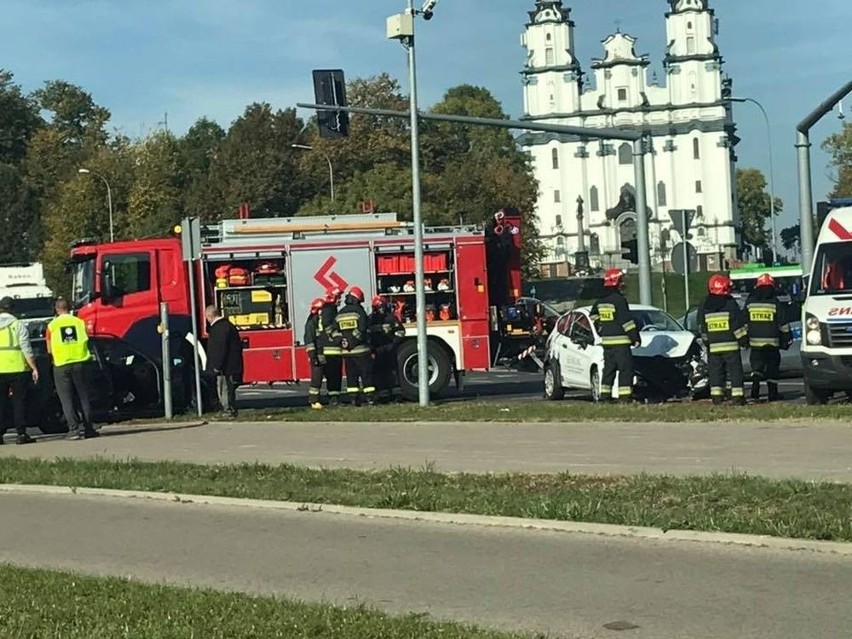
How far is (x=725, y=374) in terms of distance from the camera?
1941 cm

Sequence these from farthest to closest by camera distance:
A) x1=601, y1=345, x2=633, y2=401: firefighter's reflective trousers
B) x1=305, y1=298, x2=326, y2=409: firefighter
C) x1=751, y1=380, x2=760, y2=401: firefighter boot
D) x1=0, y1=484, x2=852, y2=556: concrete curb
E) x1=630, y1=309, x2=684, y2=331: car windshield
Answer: x1=305, y1=298, x2=326, y2=409: firefighter
x1=630, y1=309, x2=684, y2=331: car windshield
x1=751, y1=380, x2=760, y2=401: firefighter boot
x1=601, y1=345, x2=633, y2=401: firefighter's reflective trousers
x1=0, y1=484, x2=852, y2=556: concrete curb

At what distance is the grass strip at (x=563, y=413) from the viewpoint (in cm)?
1673

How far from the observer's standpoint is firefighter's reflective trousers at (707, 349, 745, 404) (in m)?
19.2

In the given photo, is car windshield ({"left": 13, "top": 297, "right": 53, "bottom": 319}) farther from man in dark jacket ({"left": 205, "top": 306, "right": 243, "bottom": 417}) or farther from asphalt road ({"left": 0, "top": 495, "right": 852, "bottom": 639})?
asphalt road ({"left": 0, "top": 495, "right": 852, "bottom": 639})

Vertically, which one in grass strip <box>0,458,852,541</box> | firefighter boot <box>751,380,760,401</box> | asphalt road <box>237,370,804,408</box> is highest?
grass strip <box>0,458,852,541</box>

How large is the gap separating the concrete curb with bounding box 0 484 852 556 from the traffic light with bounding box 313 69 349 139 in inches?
554

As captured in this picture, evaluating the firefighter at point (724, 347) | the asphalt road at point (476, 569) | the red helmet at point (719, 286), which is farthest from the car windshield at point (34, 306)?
the asphalt road at point (476, 569)

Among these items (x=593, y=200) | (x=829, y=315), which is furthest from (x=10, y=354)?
(x=593, y=200)

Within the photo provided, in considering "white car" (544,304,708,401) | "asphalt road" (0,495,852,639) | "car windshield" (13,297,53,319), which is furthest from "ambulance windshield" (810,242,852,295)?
"car windshield" (13,297,53,319)

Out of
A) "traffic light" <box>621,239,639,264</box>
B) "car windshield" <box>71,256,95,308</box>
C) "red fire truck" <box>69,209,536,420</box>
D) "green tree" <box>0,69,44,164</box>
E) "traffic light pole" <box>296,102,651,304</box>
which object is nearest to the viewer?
"red fire truck" <box>69,209,536,420</box>

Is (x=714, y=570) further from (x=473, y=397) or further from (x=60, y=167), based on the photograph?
(x=60, y=167)

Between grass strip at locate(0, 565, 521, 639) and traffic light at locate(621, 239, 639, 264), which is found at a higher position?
traffic light at locate(621, 239, 639, 264)

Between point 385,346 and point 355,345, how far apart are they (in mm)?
1874

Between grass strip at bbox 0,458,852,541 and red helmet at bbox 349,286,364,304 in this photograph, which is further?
red helmet at bbox 349,286,364,304
